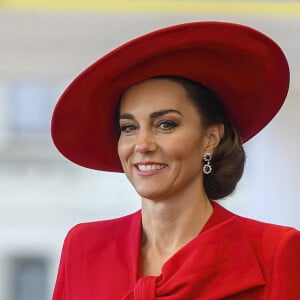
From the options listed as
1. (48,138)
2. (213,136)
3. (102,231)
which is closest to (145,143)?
(213,136)

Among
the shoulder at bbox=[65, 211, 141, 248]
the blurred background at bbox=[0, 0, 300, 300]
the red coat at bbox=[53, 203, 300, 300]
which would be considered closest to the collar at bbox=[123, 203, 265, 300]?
the red coat at bbox=[53, 203, 300, 300]

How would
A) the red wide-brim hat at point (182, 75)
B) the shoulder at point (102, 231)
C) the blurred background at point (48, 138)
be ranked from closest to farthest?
the red wide-brim hat at point (182, 75), the shoulder at point (102, 231), the blurred background at point (48, 138)

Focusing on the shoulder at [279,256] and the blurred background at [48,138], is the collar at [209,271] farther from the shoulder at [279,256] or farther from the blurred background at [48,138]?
the blurred background at [48,138]

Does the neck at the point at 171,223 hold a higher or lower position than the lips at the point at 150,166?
lower

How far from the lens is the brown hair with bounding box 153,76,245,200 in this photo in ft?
3.82

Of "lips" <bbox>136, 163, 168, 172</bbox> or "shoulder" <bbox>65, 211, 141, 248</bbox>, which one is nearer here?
"lips" <bbox>136, 163, 168, 172</bbox>

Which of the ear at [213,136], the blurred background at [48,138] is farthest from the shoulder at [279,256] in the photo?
the blurred background at [48,138]

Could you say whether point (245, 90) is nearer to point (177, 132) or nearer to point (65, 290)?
point (177, 132)

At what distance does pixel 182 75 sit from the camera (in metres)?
1.16

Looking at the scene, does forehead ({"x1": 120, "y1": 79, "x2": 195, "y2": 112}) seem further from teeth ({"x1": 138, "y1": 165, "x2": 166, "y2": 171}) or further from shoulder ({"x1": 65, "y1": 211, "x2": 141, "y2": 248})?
shoulder ({"x1": 65, "y1": 211, "x2": 141, "y2": 248})

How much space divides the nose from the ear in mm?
103

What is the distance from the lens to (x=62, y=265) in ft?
4.18

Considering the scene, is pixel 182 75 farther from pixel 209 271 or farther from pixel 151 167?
pixel 209 271

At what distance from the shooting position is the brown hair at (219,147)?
1.17 m
